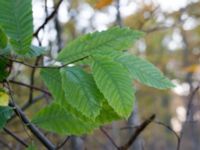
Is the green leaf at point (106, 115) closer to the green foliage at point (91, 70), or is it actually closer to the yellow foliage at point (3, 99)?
the green foliage at point (91, 70)

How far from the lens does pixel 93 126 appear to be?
30.5 inches

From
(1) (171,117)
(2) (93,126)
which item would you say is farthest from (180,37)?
(2) (93,126)

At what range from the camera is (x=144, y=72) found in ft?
2.24

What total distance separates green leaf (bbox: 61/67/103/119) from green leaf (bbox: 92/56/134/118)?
0.02m

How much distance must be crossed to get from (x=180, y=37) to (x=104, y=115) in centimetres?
1049

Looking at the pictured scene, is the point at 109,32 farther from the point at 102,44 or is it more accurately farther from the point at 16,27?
the point at 16,27

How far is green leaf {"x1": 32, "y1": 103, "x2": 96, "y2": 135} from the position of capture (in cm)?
78

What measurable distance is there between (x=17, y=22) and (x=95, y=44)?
5.6 inches

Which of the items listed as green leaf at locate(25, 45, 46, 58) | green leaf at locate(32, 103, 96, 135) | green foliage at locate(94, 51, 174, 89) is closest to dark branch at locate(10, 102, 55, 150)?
green leaf at locate(32, 103, 96, 135)

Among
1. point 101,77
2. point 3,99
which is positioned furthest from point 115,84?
point 3,99

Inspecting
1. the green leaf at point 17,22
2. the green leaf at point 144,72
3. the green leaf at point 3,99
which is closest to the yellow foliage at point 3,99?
the green leaf at point 3,99

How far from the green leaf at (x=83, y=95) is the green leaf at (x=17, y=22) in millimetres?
94

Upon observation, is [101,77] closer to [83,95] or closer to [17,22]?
[83,95]

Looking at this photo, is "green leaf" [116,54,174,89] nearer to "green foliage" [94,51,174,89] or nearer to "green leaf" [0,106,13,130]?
"green foliage" [94,51,174,89]
